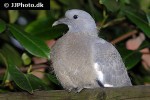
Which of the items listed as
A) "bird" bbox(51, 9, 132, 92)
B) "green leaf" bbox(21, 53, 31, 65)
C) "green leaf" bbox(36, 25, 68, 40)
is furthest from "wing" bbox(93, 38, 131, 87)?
"green leaf" bbox(21, 53, 31, 65)

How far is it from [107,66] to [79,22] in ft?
1.23

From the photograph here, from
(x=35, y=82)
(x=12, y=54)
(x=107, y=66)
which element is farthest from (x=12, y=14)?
(x=107, y=66)

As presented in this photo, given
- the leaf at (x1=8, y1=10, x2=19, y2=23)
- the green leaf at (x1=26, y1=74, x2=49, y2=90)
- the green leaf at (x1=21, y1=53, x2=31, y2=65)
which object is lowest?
the green leaf at (x1=21, y1=53, x2=31, y2=65)

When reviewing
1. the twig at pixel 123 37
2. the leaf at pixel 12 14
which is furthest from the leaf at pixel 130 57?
the leaf at pixel 12 14

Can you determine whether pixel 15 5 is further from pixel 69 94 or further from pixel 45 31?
pixel 69 94

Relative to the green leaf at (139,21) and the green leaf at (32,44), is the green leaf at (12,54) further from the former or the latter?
the green leaf at (139,21)

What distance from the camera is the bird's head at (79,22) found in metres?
2.42

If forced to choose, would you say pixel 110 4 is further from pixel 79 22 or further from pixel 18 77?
pixel 18 77

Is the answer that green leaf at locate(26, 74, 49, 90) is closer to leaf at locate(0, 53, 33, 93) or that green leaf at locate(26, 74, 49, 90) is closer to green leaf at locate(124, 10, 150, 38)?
leaf at locate(0, 53, 33, 93)

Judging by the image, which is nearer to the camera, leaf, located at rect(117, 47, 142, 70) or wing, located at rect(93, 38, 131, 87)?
wing, located at rect(93, 38, 131, 87)

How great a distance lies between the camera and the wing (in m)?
2.14

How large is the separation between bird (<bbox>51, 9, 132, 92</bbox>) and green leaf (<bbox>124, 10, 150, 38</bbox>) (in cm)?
31

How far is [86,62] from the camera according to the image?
6.98 feet

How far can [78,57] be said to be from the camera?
2.16 meters
